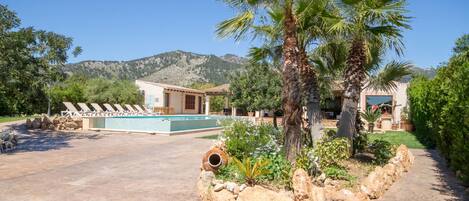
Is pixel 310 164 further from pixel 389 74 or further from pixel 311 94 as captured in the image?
pixel 389 74

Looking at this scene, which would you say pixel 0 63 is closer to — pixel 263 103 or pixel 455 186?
pixel 263 103

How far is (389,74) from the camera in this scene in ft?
35.2

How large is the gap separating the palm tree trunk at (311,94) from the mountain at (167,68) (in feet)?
298

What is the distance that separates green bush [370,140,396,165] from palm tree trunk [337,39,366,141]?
0.81 m

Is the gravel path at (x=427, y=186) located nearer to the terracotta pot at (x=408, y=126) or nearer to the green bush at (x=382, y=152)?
the green bush at (x=382, y=152)

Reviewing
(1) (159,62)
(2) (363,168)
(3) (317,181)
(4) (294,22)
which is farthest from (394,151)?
(1) (159,62)

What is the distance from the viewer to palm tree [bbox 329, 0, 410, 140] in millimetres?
8398

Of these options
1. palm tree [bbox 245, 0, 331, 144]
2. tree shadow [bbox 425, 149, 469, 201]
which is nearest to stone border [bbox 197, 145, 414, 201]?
tree shadow [bbox 425, 149, 469, 201]

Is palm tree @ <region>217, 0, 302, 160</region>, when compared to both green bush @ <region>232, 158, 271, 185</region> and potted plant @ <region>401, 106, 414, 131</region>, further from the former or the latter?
potted plant @ <region>401, 106, 414, 131</region>

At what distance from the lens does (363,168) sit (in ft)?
28.2

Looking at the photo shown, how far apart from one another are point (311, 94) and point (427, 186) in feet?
11.4

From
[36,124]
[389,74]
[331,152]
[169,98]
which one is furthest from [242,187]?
[169,98]

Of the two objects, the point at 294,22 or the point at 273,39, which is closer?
the point at 294,22

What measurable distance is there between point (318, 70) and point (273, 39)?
2.28 metres
